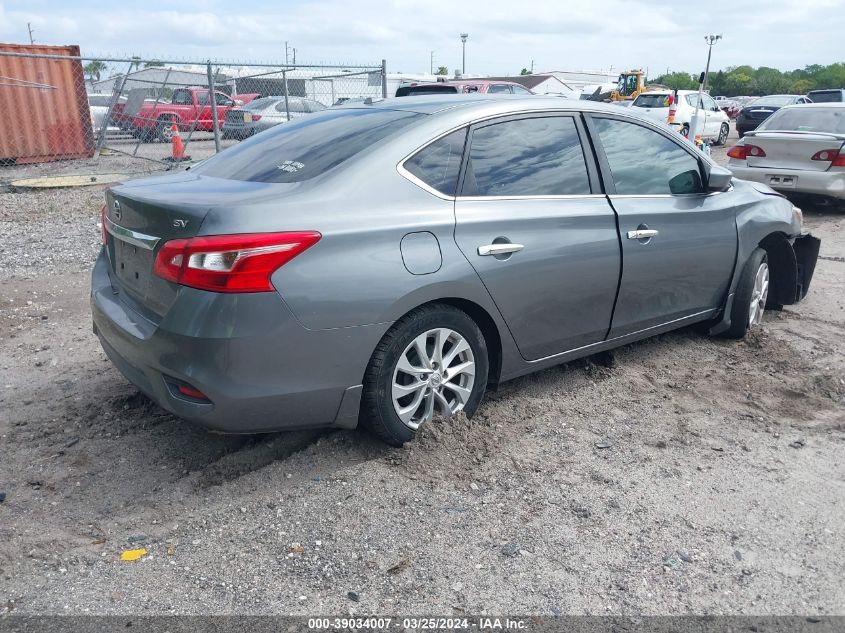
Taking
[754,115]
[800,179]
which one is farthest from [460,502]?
[754,115]

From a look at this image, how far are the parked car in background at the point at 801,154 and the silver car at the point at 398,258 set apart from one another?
6.33 meters

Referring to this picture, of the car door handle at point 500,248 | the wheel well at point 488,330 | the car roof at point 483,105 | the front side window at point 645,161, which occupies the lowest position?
the wheel well at point 488,330

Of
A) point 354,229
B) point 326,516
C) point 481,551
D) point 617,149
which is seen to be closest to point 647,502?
point 481,551

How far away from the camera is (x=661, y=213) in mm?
4340

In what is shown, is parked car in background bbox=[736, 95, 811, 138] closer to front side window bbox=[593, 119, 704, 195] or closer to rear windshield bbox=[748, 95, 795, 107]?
rear windshield bbox=[748, 95, 795, 107]

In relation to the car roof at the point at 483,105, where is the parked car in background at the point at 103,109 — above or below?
below

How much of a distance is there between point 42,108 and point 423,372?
1431 centimetres

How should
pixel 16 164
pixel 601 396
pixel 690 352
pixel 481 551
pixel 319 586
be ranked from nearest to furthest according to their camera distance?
pixel 319 586
pixel 481 551
pixel 601 396
pixel 690 352
pixel 16 164

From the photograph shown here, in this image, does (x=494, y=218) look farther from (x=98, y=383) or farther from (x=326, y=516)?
(x=98, y=383)

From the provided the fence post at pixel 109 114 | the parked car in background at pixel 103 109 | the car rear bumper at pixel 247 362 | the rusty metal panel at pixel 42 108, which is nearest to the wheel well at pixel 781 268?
the car rear bumper at pixel 247 362

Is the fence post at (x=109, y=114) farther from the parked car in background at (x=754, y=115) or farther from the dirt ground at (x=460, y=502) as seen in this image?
the parked car in background at (x=754, y=115)

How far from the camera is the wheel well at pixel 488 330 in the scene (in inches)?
138

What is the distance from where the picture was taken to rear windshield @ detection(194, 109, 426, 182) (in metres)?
3.43

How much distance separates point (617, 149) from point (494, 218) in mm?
1165
